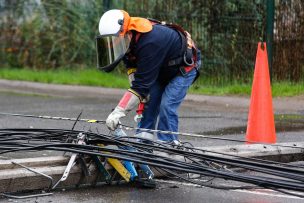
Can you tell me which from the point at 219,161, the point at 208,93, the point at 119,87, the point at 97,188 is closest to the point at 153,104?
the point at 97,188

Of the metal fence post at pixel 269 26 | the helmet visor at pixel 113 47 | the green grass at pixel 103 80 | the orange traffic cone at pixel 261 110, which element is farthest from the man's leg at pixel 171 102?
the metal fence post at pixel 269 26

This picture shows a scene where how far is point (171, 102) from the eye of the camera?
7.58 m

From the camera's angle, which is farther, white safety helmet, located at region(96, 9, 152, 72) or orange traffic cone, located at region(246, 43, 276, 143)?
orange traffic cone, located at region(246, 43, 276, 143)

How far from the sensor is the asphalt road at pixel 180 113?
252 inches

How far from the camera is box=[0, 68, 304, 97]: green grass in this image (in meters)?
13.9

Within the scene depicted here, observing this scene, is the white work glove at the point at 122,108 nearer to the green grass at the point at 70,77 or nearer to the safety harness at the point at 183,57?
the safety harness at the point at 183,57

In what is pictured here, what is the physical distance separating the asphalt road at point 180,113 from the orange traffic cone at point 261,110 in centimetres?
47

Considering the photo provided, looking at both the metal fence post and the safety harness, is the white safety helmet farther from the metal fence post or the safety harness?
the metal fence post

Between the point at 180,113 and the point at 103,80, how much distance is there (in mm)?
4636

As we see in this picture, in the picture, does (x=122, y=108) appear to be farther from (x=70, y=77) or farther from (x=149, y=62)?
(x=70, y=77)

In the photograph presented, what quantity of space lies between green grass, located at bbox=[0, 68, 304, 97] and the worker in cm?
Result: 622

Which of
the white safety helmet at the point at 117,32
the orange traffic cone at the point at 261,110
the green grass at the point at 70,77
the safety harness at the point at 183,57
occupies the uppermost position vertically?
the white safety helmet at the point at 117,32

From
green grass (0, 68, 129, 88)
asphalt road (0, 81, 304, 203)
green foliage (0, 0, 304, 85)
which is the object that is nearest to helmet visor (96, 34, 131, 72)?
asphalt road (0, 81, 304, 203)

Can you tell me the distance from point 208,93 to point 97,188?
7900 millimetres
